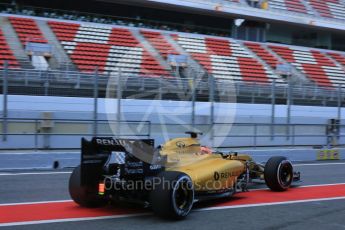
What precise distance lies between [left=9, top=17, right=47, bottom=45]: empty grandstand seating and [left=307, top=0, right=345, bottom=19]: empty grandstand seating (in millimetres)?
21198

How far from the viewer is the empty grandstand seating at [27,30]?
2322cm

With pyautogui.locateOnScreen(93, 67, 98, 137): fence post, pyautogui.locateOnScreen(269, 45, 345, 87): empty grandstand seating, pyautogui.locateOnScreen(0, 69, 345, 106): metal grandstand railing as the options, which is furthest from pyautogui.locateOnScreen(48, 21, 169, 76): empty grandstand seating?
pyautogui.locateOnScreen(269, 45, 345, 87): empty grandstand seating

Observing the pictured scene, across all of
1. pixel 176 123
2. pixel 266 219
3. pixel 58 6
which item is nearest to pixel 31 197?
pixel 266 219

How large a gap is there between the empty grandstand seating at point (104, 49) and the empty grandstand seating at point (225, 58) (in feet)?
11.1

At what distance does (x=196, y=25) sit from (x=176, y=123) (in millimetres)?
17781

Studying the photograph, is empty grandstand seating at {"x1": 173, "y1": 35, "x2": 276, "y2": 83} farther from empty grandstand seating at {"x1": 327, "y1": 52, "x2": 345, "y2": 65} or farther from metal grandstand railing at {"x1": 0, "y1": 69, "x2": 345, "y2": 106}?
empty grandstand seating at {"x1": 327, "y1": 52, "x2": 345, "y2": 65}

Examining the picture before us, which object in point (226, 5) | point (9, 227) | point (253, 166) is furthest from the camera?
point (226, 5)

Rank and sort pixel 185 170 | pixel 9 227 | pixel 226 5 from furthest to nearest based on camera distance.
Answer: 1. pixel 226 5
2. pixel 185 170
3. pixel 9 227

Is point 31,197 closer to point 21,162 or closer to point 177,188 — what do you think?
point 177,188

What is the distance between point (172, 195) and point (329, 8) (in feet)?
114

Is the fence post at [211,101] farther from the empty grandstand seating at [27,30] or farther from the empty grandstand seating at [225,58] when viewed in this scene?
the empty grandstand seating at [27,30]

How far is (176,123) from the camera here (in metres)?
14.8

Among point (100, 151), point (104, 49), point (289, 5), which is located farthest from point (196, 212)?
point (289, 5)

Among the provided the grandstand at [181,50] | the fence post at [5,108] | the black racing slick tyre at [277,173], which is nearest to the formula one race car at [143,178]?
the black racing slick tyre at [277,173]
